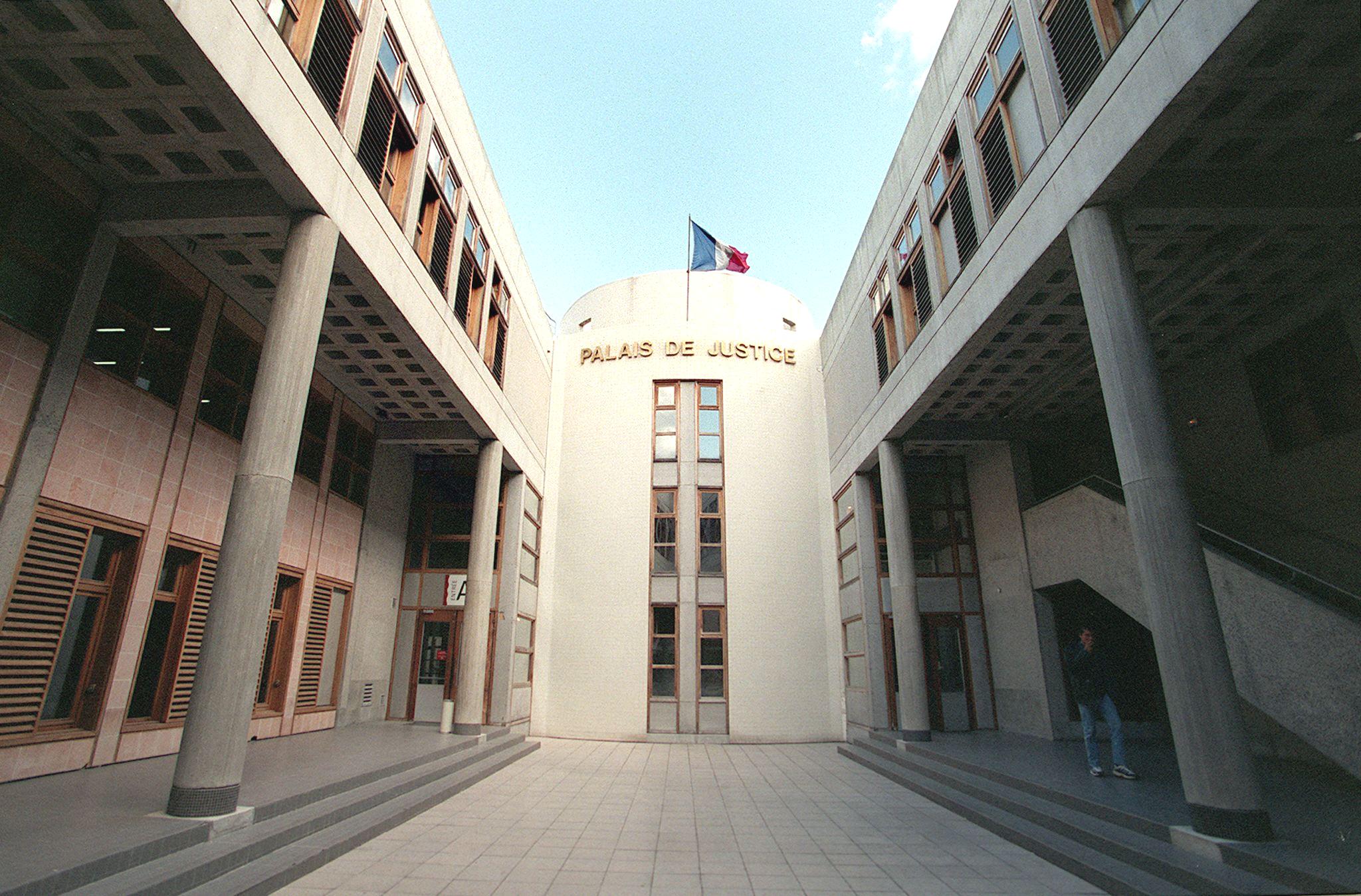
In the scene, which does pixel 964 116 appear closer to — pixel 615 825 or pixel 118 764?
pixel 615 825

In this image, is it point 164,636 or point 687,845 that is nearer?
point 687,845

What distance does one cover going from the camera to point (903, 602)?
1185 centimetres

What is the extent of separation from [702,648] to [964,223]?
10800mm

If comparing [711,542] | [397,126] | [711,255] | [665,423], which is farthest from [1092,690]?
[711,255]

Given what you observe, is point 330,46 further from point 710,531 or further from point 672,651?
point 672,651

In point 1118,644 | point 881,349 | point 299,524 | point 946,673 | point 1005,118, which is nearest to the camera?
point 1005,118

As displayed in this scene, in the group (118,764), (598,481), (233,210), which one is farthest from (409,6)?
(598,481)

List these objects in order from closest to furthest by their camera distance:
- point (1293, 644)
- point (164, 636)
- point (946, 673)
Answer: point (1293, 644) → point (164, 636) → point (946, 673)

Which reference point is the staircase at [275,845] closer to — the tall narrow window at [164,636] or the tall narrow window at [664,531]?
the tall narrow window at [164,636]

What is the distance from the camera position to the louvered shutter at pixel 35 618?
20.9ft

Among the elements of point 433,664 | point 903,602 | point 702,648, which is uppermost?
point 903,602

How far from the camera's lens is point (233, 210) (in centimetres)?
650

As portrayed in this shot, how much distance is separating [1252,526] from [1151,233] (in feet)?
17.2

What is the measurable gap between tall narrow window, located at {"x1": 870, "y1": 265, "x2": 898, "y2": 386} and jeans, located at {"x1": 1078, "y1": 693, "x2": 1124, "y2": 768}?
623cm
